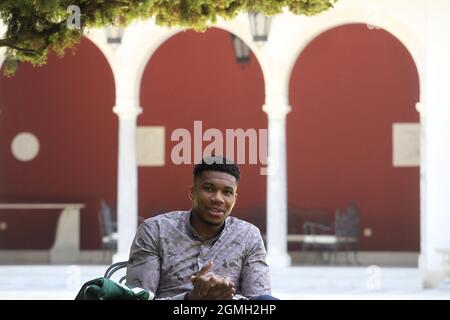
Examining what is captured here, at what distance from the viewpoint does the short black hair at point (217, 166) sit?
173 inches

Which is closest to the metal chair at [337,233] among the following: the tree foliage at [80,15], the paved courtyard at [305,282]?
the paved courtyard at [305,282]

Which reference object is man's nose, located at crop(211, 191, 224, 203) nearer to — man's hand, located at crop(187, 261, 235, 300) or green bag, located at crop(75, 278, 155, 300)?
man's hand, located at crop(187, 261, 235, 300)

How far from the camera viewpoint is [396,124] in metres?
19.5

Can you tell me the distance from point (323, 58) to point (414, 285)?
518 centimetres

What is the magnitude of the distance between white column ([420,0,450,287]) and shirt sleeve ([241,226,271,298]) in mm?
11649

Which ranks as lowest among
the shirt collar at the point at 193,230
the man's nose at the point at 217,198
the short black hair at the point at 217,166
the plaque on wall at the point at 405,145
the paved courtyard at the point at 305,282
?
the paved courtyard at the point at 305,282

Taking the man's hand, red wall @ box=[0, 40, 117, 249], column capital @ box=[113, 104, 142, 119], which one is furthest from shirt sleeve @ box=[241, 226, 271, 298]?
red wall @ box=[0, 40, 117, 249]

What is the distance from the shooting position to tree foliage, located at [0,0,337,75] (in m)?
7.66

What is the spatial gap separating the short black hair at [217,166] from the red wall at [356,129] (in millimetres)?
15111

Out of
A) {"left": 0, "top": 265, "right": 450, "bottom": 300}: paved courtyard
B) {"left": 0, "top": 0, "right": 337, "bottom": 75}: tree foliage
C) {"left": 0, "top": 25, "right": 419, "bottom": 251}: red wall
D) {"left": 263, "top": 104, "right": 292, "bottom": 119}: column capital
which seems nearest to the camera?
{"left": 0, "top": 0, "right": 337, "bottom": 75}: tree foliage

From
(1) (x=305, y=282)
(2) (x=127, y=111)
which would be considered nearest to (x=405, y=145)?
(1) (x=305, y=282)

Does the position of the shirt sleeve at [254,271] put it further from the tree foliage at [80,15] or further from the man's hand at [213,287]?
the tree foliage at [80,15]

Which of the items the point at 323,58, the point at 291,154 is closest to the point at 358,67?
the point at 323,58
